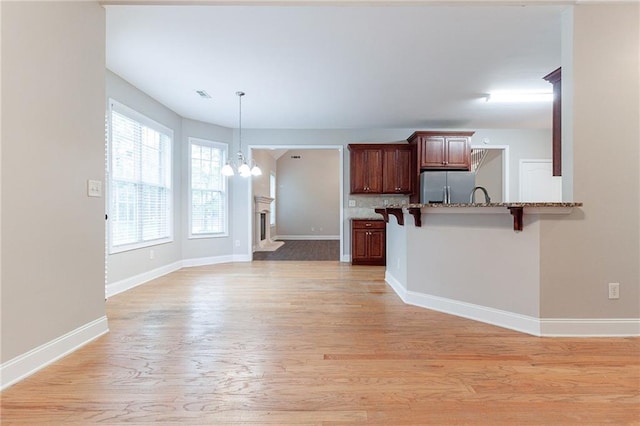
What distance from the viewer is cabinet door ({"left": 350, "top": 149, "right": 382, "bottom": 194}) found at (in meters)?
6.29

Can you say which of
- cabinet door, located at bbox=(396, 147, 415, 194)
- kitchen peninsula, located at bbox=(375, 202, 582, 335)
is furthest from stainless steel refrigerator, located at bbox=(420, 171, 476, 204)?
kitchen peninsula, located at bbox=(375, 202, 582, 335)

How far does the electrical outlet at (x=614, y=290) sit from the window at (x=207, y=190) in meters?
5.49

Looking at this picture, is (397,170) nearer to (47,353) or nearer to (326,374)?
(326,374)

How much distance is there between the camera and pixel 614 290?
258cm

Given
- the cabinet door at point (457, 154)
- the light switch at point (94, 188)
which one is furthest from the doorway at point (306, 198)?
the light switch at point (94, 188)

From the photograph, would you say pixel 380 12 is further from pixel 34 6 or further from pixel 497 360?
pixel 497 360

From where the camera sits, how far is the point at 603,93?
256 centimetres

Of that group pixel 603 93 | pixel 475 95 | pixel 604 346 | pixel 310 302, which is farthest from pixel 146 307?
pixel 475 95

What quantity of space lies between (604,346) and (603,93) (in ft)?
6.07

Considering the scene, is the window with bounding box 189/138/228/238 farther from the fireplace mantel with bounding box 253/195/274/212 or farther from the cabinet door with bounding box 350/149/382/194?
the cabinet door with bounding box 350/149/382/194

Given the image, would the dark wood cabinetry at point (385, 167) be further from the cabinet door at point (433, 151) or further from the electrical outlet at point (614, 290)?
the electrical outlet at point (614, 290)

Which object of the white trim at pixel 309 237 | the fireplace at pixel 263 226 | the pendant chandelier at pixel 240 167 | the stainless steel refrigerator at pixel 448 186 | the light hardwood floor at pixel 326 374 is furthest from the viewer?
the white trim at pixel 309 237

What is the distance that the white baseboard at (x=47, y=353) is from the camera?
185cm

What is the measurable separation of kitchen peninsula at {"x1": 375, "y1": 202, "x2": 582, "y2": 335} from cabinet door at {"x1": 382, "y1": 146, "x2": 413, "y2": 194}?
8.76 feet
